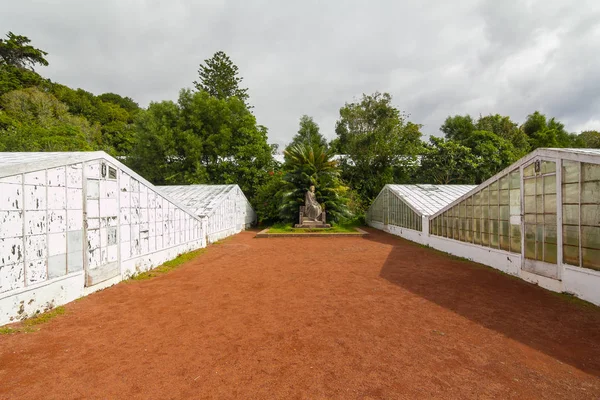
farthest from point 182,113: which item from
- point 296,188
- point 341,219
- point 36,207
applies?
point 36,207

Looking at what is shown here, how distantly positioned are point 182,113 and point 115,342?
25.1 meters

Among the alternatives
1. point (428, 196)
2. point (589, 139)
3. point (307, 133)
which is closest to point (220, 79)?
point (307, 133)

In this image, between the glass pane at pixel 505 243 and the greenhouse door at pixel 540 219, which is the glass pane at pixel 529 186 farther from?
the glass pane at pixel 505 243

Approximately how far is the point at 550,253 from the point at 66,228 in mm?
10440

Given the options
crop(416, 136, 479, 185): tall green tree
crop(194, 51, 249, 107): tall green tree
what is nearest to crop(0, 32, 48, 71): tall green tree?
crop(194, 51, 249, 107): tall green tree

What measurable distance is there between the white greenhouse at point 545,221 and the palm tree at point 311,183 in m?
10.5

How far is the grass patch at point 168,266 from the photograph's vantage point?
787 cm

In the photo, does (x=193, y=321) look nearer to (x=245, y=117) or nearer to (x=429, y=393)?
(x=429, y=393)

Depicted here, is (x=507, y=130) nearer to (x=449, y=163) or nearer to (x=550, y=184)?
(x=449, y=163)

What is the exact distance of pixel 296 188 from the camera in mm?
19656

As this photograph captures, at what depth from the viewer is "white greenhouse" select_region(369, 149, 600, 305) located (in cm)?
547

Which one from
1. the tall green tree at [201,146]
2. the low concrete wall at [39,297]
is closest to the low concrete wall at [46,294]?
the low concrete wall at [39,297]

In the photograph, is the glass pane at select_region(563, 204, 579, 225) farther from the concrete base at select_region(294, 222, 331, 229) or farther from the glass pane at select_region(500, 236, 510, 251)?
the concrete base at select_region(294, 222, 331, 229)

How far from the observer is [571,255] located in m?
5.81
